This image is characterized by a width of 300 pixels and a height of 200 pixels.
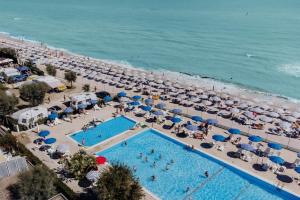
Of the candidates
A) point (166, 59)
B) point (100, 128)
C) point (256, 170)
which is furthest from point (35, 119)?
point (166, 59)

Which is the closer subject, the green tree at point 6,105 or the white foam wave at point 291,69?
the green tree at point 6,105

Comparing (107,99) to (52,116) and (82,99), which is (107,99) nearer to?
(82,99)

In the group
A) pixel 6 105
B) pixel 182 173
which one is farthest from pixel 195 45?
pixel 182 173

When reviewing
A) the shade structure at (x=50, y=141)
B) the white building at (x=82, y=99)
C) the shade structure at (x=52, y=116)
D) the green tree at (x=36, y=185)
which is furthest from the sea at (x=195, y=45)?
the green tree at (x=36, y=185)

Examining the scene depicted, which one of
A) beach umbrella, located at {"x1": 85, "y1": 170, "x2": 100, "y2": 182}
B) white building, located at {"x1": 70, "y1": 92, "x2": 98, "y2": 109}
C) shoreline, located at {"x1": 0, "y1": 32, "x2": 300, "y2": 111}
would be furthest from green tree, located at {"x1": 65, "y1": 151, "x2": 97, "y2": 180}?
shoreline, located at {"x1": 0, "y1": 32, "x2": 300, "y2": 111}

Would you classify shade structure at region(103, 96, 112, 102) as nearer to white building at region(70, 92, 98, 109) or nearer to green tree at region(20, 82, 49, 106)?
white building at region(70, 92, 98, 109)

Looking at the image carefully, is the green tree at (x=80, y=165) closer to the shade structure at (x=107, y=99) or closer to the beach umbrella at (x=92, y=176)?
the beach umbrella at (x=92, y=176)

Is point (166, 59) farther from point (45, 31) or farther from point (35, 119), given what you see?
point (45, 31)
